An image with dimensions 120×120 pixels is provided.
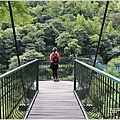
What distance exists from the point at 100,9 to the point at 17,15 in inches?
Answer: 728

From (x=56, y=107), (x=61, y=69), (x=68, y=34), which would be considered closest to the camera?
(x=56, y=107)

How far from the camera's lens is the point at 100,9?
24594 millimetres

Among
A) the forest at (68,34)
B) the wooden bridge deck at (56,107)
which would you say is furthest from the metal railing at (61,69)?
the forest at (68,34)

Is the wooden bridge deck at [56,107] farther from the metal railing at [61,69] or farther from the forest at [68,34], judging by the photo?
the forest at [68,34]

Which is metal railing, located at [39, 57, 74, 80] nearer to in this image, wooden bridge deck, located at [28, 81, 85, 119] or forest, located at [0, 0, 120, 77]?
wooden bridge deck, located at [28, 81, 85, 119]

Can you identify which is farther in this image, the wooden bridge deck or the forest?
the forest

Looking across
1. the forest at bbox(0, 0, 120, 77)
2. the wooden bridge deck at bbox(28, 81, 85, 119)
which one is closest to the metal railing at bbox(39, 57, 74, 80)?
the wooden bridge deck at bbox(28, 81, 85, 119)

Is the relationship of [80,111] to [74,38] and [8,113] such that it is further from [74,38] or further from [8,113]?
[74,38]

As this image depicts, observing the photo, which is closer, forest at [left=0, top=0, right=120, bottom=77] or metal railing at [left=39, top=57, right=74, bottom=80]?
metal railing at [left=39, top=57, right=74, bottom=80]

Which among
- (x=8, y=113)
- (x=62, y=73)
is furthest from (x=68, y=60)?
(x=8, y=113)

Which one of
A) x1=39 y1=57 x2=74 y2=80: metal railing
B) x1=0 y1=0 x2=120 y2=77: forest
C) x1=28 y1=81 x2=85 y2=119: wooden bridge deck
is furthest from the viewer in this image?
x1=0 y1=0 x2=120 y2=77: forest

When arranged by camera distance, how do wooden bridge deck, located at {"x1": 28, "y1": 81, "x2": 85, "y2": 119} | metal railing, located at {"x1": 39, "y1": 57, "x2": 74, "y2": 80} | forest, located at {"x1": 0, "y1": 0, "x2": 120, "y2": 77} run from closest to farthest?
wooden bridge deck, located at {"x1": 28, "y1": 81, "x2": 85, "y2": 119}, metal railing, located at {"x1": 39, "y1": 57, "x2": 74, "y2": 80}, forest, located at {"x1": 0, "y1": 0, "x2": 120, "y2": 77}

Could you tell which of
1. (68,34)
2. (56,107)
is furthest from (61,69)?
(68,34)

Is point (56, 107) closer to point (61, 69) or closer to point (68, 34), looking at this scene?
point (61, 69)
